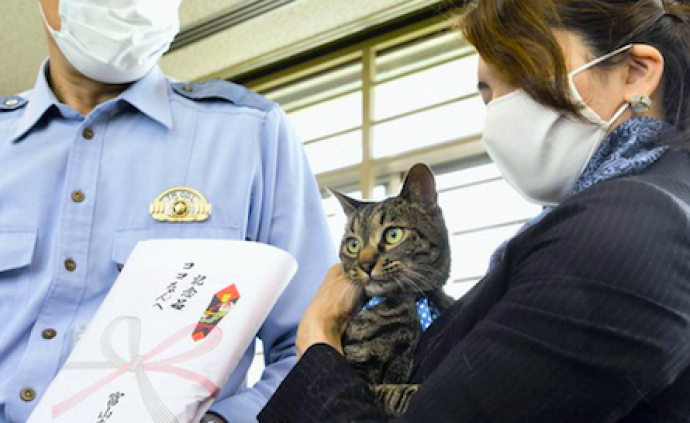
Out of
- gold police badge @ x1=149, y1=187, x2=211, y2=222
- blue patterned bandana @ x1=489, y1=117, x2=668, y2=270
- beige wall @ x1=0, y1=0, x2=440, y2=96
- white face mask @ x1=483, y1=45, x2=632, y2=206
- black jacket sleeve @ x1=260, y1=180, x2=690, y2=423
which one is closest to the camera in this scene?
black jacket sleeve @ x1=260, y1=180, x2=690, y2=423

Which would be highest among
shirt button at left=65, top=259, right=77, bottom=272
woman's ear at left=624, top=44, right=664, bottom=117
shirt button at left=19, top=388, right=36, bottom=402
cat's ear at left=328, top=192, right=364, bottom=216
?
woman's ear at left=624, top=44, right=664, bottom=117

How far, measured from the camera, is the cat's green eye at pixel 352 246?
1.23 meters

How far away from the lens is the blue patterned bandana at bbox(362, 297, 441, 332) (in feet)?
3.53

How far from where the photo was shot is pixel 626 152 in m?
0.86

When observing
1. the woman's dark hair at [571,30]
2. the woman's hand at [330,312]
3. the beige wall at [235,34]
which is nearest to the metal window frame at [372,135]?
the beige wall at [235,34]

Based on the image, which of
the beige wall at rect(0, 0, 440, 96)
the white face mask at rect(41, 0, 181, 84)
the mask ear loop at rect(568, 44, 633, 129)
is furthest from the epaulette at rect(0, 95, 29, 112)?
the beige wall at rect(0, 0, 440, 96)

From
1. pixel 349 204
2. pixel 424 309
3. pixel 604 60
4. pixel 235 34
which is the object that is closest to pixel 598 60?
pixel 604 60

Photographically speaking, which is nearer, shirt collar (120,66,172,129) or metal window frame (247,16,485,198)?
shirt collar (120,66,172,129)

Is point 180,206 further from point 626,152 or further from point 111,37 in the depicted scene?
point 626,152

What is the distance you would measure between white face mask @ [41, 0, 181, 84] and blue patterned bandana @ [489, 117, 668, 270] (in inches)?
33.0

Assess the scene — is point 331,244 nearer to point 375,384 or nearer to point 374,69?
point 375,384

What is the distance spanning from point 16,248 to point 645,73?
969mm

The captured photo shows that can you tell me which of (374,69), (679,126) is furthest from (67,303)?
(374,69)

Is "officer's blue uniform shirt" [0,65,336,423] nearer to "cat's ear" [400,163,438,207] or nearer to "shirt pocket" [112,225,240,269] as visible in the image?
"shirt pocket" [112,225,240,269]
